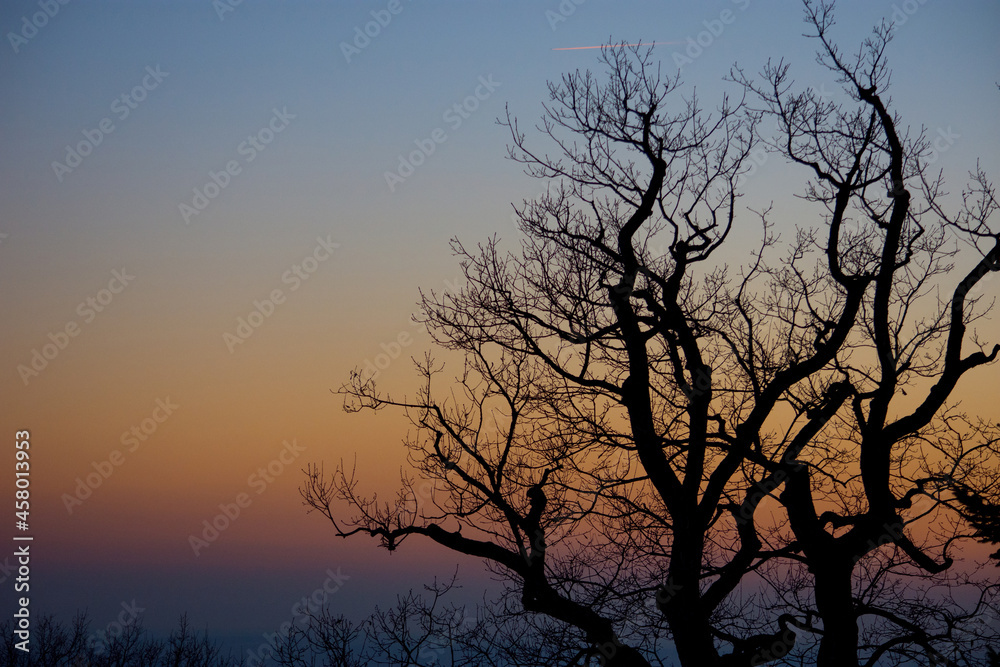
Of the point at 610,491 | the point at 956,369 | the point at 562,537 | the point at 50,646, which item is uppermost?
the point at 956,369

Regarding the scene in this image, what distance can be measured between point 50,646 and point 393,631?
27.2 m

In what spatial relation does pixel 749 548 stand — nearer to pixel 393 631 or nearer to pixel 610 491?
pixel 610 491

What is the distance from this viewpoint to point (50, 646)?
111ft

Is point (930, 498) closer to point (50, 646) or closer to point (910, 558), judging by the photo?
point (910, 558)

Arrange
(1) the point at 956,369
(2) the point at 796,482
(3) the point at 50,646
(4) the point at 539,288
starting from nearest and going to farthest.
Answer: (1) the point at 956,369 → (2) the point at 796,482 → (4) the point at 539,288 → (3) the point at 50,646

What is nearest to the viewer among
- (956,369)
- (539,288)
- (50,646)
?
(956,369)

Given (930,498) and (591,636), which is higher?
(930,498)

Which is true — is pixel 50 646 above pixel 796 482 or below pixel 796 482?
below

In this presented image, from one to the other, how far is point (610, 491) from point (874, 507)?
11.0 feet

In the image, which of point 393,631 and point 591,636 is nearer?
point 591,636

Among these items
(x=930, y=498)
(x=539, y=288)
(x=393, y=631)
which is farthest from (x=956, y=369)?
(x=393, y=631)

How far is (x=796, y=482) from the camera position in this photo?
35.4ft

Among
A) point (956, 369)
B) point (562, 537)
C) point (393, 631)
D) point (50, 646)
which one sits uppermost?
point (956, 369)

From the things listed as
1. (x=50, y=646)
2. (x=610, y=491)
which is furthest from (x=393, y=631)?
(x=50, y=646)
